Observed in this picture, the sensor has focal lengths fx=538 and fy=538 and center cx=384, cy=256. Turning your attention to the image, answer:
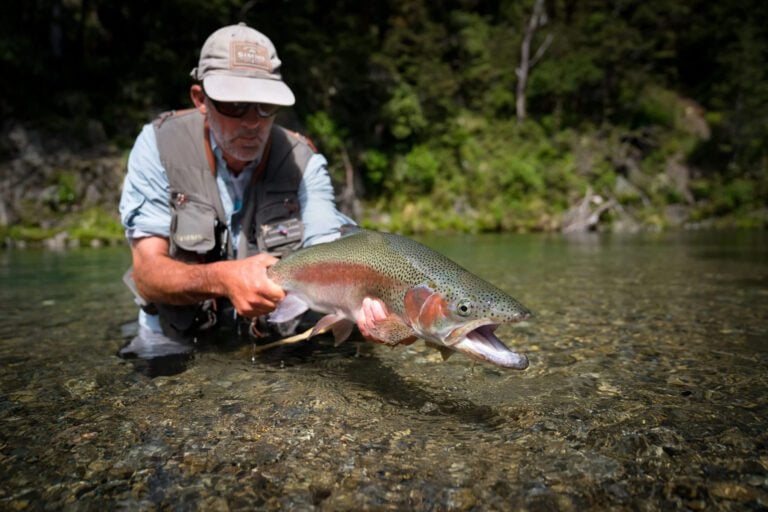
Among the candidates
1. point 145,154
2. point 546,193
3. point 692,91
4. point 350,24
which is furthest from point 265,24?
point 692,91

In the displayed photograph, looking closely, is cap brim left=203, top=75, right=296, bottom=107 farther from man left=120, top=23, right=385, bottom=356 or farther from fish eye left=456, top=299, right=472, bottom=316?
fish eye left=456, top=299, right=472, bottom=316

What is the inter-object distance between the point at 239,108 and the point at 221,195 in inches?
28.2

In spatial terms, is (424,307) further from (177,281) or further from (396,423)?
(177,281)

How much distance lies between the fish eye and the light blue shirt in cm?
149

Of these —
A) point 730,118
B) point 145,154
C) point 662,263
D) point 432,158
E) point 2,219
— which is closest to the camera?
point 145,154

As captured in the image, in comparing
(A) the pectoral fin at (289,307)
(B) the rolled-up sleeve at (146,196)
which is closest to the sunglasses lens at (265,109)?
(B) the rolled-up sleeve at (146,196)

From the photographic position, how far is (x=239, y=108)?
10.0ft

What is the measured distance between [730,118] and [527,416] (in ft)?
107

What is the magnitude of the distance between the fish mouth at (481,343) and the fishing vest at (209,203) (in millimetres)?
1754

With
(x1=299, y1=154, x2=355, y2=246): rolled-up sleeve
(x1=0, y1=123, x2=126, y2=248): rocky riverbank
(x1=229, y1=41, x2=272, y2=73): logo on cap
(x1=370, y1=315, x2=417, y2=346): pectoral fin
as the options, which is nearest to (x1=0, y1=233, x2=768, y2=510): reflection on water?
(x1=370, y1=315, x2=417, y2=346): pectoral fin

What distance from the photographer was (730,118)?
2842cm

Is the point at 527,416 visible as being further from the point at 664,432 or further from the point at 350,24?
the point at 350,24

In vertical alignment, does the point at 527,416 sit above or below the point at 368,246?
below

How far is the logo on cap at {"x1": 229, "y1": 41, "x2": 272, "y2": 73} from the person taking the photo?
3.08m
